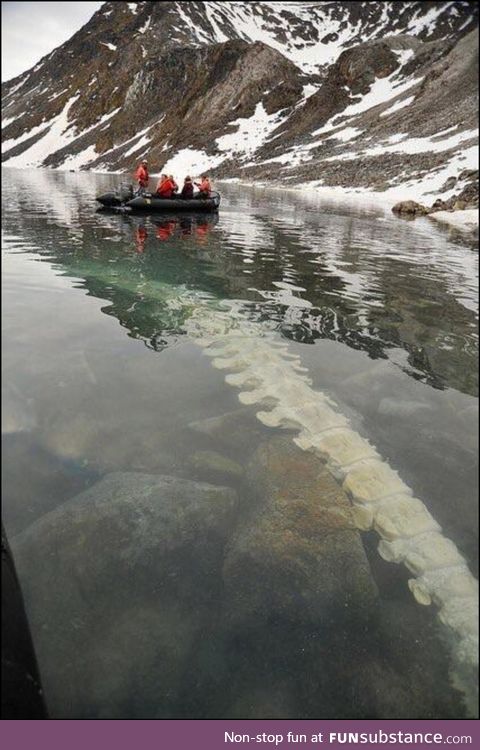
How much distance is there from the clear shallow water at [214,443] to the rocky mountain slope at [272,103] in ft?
115

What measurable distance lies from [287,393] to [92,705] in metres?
4.50

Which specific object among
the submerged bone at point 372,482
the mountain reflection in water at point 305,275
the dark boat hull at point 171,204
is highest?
the dark boat hull at point 171,204

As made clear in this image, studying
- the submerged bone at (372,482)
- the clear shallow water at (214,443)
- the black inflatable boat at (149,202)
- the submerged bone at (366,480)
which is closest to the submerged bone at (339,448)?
the submerged bone at (366,480)

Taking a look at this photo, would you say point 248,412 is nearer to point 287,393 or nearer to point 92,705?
point 287,393

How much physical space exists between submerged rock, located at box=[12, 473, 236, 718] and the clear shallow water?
0.02m

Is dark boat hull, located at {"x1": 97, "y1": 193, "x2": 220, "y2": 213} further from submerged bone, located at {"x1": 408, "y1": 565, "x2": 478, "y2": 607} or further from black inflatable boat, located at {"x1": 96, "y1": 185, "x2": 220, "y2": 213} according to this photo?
submerged bone, located at {"x1": 408, "y1": 565, "x2": 478, "y2": 607}

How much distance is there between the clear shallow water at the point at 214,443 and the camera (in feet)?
10.5

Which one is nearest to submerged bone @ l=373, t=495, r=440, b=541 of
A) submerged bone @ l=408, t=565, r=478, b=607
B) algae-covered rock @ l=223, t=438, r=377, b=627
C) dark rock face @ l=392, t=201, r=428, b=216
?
algae-covered rock @ l=223, t=438, r=377, b=627

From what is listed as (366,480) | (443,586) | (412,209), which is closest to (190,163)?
(412,209)

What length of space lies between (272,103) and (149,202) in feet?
318

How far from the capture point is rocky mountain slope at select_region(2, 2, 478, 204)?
60875mm

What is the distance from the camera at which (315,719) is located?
9.95 feet

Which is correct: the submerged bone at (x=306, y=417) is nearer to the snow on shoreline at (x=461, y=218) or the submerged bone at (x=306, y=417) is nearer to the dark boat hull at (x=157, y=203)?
the dark boat hull at (x=157, y=203)

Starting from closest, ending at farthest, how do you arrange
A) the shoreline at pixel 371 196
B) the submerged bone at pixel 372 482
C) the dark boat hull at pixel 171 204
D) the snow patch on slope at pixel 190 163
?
the submerged bone at pixel 372 482, the dark boat hull at pixel 171 204, the shoreline at pixel 371 196, the snow patch on slope at pixel 190 163
